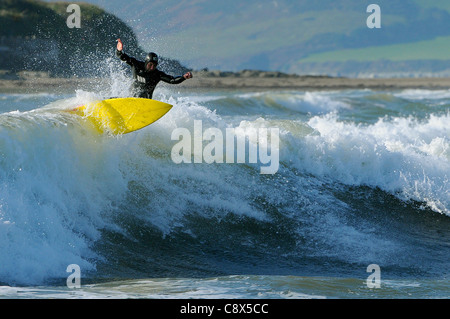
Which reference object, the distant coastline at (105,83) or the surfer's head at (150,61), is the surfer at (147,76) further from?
the distant coastline at (105,83)

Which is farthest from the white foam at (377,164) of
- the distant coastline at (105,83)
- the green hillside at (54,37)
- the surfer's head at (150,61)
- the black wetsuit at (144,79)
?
the green hillside at (54,37)

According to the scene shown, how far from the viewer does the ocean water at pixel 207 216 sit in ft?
23.7

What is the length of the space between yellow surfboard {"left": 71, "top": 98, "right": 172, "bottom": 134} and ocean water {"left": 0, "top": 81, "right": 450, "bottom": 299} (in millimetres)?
184

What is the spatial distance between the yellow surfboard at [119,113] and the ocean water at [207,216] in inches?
7.2

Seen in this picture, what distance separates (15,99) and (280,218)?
61.3 feet

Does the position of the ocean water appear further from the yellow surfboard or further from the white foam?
the yellow surfboard

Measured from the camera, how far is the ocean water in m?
7.21

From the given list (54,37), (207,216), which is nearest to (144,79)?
(207,216)

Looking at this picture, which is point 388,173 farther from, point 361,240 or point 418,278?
point 418,278

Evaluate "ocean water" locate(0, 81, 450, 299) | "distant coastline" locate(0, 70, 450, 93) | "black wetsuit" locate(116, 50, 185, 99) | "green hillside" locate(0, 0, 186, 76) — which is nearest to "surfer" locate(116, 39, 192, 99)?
"black wetsuit" locate(116, 50, 185, 99)

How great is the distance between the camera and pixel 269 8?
114 meters

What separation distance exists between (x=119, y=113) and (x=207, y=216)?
77.4 inches
